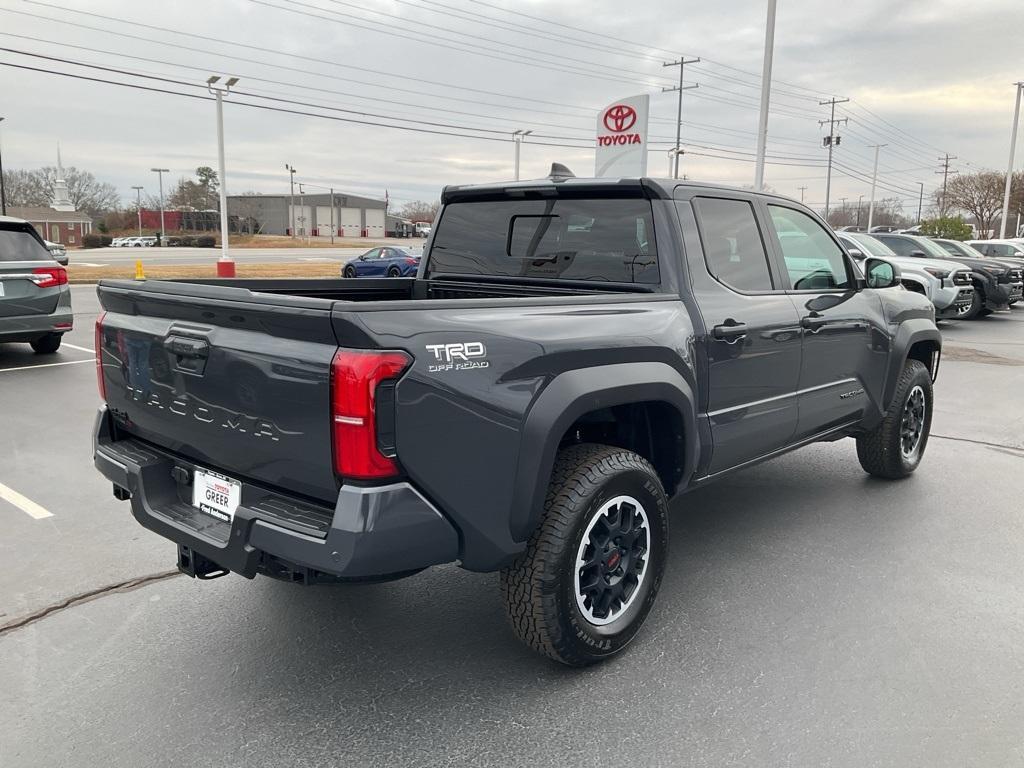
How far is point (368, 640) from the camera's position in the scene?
329 cm

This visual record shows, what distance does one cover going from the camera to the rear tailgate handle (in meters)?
2.68

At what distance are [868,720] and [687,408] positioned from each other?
1325mm

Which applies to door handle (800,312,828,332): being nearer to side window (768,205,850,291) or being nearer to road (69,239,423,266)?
side window (768,205,850,291)

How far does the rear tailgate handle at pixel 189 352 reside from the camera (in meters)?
2.68

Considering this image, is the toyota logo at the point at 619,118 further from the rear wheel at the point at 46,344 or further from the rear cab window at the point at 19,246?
the rear wheel at the point at 46,344

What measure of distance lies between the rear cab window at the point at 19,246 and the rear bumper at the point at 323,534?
24.7 ft

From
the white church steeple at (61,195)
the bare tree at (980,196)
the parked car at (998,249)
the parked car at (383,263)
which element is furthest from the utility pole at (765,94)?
the white church steeple at (61,195)

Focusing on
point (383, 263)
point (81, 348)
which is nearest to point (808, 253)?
point (81, 348)

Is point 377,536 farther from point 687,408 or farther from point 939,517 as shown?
point 939,517

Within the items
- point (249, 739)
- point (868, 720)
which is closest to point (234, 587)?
point (249, 739)

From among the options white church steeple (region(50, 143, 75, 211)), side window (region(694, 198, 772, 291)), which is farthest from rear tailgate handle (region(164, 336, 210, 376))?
white church steeple (region(50, 143, 75, 211))

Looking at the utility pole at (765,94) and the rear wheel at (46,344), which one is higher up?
the utility pole at (765,94)

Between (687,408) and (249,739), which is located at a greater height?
(687,408)

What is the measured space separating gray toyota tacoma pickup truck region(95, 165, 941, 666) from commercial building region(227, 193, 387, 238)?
112 m
